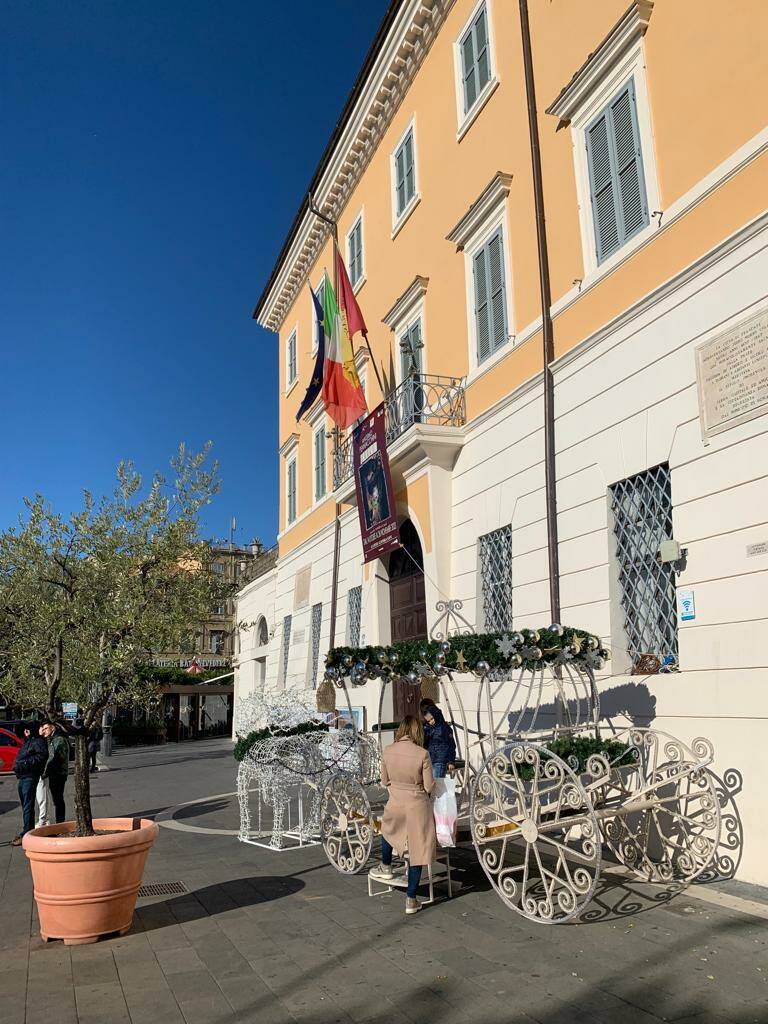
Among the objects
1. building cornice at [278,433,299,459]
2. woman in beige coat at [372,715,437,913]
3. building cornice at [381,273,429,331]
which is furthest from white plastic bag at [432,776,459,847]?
building cornice at [278,433,299,459]

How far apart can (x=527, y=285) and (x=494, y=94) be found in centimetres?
364

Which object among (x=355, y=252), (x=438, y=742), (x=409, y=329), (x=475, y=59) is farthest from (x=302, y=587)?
(x=438, y=742)

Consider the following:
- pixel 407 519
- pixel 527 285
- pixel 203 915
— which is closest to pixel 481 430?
pixel 527 285

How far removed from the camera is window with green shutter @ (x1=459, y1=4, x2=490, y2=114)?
523 inches

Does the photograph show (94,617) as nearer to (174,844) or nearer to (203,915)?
(203,915)

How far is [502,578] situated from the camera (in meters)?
11.5

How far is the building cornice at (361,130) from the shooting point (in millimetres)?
15508

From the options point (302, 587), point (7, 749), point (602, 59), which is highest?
point (602, 59)

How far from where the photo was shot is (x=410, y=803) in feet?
21.6

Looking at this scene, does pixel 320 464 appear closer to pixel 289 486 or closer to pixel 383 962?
pixel 289 486

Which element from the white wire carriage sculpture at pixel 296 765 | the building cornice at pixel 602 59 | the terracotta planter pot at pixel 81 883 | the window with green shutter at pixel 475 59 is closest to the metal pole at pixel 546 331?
the building cornice at pixel 602 59

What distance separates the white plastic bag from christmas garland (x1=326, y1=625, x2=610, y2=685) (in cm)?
103

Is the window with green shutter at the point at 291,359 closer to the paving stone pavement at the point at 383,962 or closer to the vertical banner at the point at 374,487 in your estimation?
the vertical banner at the point at 374,487

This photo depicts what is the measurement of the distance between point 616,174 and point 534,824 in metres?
7.65
